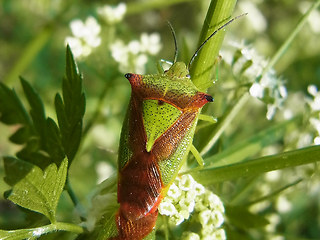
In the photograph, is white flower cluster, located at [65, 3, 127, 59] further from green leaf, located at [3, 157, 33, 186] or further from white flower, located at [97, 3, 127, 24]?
green leaf, located at [3, 157, 33, 186]

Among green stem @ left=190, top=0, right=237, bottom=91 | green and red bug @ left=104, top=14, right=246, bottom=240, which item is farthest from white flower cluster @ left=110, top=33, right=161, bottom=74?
green stem @ left=190, top=0, right=237, bottom=91

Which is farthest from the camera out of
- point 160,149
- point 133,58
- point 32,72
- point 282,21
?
point 282,21

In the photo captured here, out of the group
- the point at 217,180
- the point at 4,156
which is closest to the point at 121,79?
the point at 217,180

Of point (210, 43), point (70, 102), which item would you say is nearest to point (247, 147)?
point (210, 43)

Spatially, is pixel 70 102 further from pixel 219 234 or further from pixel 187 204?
pixel 219 234

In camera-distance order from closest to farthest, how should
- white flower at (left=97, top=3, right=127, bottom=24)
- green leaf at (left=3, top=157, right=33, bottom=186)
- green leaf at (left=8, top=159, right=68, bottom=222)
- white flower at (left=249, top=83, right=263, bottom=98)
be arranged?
green leaf at (left=3, top=157, right=33, bottom=186) → green leaf at (left=8, top=159, right=68, bottom=222) → white flower at (left=249, top=83, right=263, bottom=98) → white flower at (left=97, top=3, right=127, bottom=24)

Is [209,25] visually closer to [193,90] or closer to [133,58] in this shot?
[193,90]

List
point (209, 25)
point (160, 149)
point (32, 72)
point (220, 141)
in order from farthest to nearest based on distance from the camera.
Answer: point (32, 72) → point (220, 141) → point (160, 149) → point (209, 25)

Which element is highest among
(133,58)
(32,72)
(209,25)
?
(209,25)
